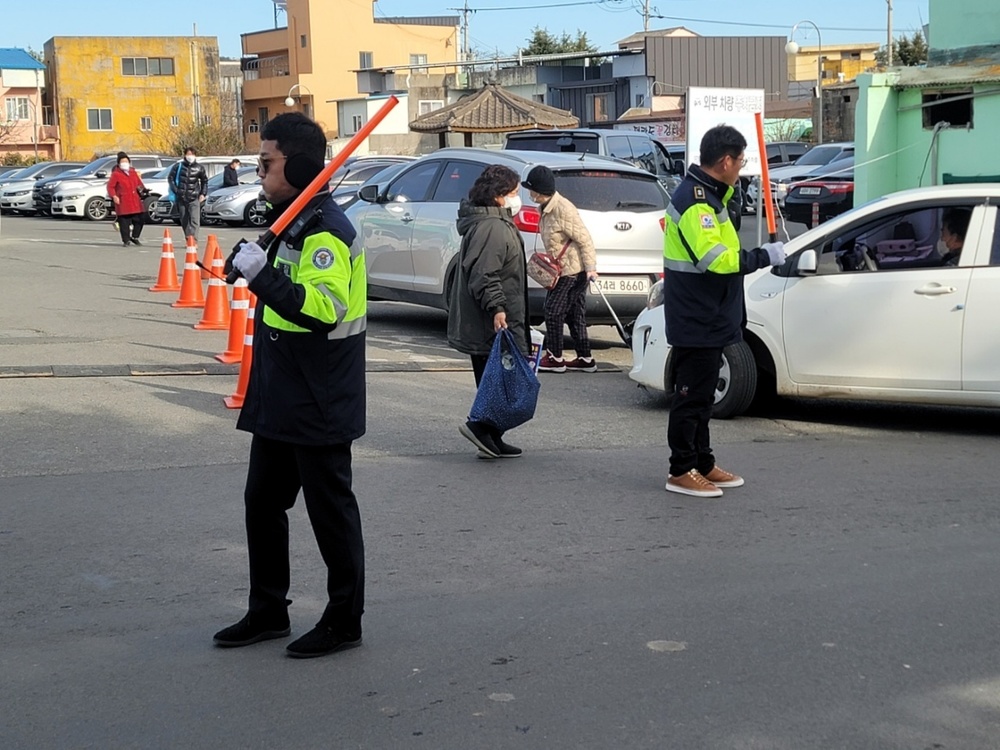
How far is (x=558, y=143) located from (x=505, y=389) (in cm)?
1510

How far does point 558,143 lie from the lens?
22469 millimetres

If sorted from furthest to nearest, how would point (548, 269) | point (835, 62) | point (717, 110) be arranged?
point (835, 62) < point (717, 110) < point (548, 269)

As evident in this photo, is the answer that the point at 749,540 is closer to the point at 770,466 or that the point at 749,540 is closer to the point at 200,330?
the point at 770,466

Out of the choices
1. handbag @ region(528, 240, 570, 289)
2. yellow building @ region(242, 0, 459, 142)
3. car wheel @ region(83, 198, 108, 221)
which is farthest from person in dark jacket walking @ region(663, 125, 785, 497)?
yellow building @ region(242, 0, 459, 142)

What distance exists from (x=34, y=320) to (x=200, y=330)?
85.3 inches

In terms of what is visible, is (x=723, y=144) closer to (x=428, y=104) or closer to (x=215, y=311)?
(x=215, y=311)

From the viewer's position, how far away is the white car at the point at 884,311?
8461mm

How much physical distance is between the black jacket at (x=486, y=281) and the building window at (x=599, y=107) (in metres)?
55.5

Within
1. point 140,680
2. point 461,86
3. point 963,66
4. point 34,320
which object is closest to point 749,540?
point 140,680

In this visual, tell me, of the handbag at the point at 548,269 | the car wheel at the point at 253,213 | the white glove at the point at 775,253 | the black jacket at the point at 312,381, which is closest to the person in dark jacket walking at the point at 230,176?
the car wheel at the point at 253,213

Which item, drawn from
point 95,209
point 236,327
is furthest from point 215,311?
point 95,209

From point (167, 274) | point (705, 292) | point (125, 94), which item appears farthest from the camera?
point (125, 94)

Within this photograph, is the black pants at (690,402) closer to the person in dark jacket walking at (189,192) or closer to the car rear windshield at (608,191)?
the car rear windshield at (608,191)

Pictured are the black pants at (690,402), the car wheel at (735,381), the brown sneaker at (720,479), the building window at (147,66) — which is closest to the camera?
the black pants at (690,402)
